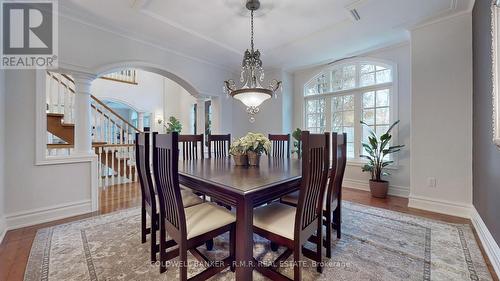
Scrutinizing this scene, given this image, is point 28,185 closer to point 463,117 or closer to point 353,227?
point 353,227

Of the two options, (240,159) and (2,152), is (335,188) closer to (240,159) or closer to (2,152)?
(240,159)

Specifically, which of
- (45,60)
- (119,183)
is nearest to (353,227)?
(45,60)

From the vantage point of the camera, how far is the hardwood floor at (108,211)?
5.49ft

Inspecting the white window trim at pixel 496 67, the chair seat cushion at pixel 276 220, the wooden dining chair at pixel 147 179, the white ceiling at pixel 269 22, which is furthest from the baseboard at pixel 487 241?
the wooden dining chair at pixel 147 179

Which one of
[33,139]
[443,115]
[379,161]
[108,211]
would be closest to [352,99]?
[379,161]

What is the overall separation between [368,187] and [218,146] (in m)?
2.99

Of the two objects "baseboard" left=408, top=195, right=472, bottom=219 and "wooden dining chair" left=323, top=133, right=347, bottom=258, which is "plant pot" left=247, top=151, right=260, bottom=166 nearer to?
"wooden dining chair" left=323, top=133, right=347, bottom=258

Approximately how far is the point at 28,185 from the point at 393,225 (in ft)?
14.0

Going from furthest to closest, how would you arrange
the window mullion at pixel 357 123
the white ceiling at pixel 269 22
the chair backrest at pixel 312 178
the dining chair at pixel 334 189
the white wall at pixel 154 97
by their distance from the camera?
the white wall at pixel 154 97
the window mullion at pixel 357 123
the white ceiling at pixel 269 22
the dining chair at pixel 334 189
the chair backrest at pixel 312 178

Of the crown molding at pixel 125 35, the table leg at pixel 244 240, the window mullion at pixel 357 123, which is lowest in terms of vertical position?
the table leg at pixel 244 240

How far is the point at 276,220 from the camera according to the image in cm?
150

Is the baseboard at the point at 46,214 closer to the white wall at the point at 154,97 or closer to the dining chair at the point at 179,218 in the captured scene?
the dining chair at the point at 179,218

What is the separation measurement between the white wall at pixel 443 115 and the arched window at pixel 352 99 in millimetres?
726

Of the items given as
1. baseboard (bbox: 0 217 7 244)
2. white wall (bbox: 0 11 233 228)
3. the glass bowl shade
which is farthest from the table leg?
white wall (bbox: 0 11 233 228)
